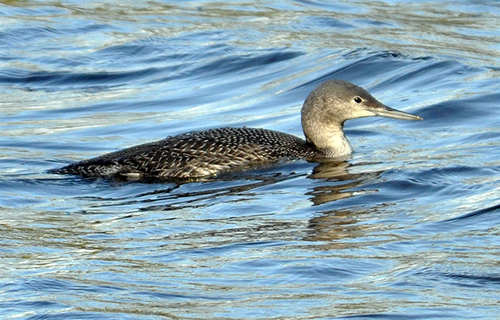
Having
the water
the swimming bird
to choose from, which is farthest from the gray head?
the water

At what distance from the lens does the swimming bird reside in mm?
10477

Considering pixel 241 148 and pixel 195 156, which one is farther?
pixel 241 148

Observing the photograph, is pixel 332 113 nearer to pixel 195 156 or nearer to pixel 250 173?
pixel 250 173

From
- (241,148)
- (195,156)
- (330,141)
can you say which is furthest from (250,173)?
(330,141)

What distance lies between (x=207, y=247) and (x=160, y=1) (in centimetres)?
1292

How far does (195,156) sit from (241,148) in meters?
0.46

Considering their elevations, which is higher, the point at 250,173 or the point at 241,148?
the point at 241,148

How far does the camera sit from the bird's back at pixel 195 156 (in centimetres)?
1045

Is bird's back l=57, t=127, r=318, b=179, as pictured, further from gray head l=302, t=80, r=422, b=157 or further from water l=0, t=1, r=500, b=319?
gray head l=302, t=80, r=422, b=157

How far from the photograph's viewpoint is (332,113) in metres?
11.5

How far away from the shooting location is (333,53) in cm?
1641

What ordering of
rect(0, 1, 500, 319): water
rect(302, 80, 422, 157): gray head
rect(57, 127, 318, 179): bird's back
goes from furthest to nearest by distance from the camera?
rect(302, 80, 422, 157): gray head, rect(57, 127, 318, 179): bird's back, rect(0, 1, 500, 319): water

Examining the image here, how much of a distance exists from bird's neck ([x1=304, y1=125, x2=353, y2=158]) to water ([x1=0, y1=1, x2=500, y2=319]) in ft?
0.69

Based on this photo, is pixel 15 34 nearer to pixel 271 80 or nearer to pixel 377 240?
pixel 271 80
